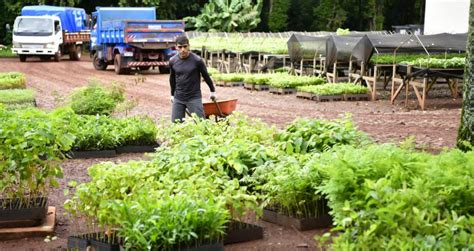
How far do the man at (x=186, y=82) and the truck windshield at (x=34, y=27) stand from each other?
28490 mm

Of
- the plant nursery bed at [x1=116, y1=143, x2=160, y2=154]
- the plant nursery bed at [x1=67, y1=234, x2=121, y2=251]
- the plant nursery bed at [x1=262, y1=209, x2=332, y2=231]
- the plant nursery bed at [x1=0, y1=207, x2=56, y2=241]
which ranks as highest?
the plant nursery bed at [x1=67, y1=234, x2=121, y2=251]

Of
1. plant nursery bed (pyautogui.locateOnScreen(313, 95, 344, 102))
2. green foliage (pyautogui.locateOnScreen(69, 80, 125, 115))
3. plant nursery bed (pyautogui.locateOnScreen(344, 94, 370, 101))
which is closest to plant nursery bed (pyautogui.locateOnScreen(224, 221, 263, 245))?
green foliage (pyautogui.locateOnScreen(69, 80, 125, 115))

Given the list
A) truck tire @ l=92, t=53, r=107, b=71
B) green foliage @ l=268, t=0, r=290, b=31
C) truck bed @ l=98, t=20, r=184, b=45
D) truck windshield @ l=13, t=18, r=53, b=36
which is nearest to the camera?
truck bed @ l=98, t=20, r=184, b=45

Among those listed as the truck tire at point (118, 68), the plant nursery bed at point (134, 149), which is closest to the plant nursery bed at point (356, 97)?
the plant nursery bed at point (134, 149)

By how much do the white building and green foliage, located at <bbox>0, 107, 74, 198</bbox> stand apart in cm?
2455

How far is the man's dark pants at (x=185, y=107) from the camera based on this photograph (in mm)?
11977

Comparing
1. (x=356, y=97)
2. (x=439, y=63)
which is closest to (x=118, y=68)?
(x=356, y=97)

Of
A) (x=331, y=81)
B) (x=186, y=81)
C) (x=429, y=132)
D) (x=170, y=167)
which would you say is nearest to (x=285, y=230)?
(x=170, y=167)

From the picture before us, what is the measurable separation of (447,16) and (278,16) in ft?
69.7

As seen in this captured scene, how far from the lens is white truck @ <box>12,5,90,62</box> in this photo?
128ft

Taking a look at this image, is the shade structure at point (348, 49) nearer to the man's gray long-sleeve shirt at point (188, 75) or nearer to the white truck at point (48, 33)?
the man's gray long-sleeve shirt at point (188, 75)

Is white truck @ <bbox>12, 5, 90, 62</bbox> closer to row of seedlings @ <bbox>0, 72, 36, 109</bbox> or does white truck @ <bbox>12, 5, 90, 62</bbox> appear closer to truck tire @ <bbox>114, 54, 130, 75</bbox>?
truck tire @ <bbox>114, 54, 130, 75</bbox>

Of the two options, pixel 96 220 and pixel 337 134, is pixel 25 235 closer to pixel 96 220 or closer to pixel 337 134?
pixel 96 220

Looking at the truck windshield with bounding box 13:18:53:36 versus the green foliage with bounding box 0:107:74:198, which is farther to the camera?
the truck windshield with bounding box 13:18:53:36
